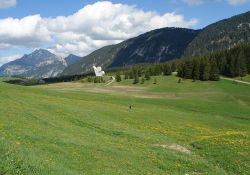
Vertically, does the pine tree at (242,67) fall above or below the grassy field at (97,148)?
above

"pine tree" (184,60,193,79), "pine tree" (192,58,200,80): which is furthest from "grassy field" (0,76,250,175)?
"pine tree" (184,60,193,79)

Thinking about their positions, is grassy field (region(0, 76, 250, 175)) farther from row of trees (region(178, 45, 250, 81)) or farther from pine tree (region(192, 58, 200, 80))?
row of trees (region(178, 45, 250, 81))

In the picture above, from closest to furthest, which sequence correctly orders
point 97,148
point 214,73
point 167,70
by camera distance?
point 97,148, point 214,73, point 167,70

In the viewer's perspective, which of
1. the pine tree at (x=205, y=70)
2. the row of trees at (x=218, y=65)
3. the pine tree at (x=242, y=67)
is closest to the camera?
the pine tree at (x=205, y=70)

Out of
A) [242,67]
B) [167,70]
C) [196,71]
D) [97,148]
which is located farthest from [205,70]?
[97,148]

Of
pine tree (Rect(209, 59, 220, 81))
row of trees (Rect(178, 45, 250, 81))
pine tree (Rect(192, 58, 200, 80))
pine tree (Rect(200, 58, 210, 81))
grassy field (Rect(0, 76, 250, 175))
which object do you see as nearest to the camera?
grassy field (Rect(0, 76, 250, 175))

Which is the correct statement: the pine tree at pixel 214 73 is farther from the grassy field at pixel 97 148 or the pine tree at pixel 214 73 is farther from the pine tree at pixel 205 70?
the grassy field at pixel 97 148

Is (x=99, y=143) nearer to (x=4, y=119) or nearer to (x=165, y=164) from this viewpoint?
(x=165, y=164)

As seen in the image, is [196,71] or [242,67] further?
[242,67]

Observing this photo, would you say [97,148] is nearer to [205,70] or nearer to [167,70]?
[205,70]

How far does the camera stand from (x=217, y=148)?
105 ft

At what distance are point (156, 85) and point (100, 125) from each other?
11809cm

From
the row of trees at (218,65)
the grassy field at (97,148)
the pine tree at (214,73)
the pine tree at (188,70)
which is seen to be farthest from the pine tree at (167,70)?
the grassy field at (97,148)

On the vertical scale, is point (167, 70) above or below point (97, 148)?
above
